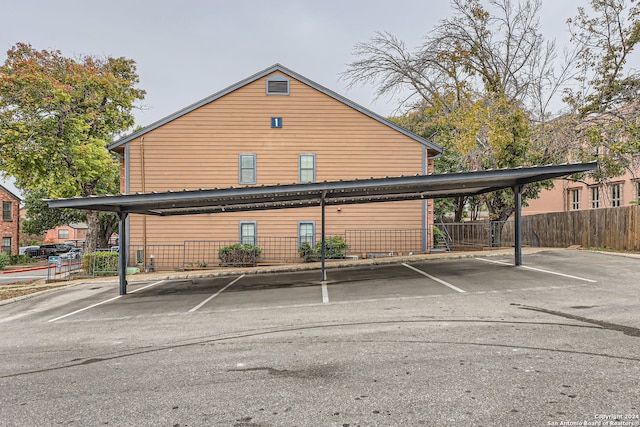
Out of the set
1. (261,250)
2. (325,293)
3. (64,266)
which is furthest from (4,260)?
(325,293)

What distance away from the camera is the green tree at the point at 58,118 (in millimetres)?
19344

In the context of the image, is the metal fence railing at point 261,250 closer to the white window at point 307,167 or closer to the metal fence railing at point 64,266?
the metal fence railing at point 64,266

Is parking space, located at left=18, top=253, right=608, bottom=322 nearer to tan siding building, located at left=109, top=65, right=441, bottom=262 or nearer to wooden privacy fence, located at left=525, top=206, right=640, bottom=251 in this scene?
wooden privacy fence, located at left=525, top=206, right=640, bottom=251

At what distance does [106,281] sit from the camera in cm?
1495

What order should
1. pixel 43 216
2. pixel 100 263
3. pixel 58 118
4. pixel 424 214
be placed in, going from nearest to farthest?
pixel 100 263 < pixel 424 214 < pixel 58 118 < pixel 43 216

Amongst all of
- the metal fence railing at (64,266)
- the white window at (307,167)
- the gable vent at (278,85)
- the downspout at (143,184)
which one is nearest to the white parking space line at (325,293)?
the white window at (307,167)

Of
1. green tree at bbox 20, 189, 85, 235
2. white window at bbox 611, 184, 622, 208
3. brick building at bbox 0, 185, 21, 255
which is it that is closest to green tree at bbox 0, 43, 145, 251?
brick building at bbox 0, 185, 21, 255

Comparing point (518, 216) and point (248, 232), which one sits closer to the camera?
point (518, 216)

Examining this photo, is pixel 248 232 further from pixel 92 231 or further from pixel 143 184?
pixel 92 231

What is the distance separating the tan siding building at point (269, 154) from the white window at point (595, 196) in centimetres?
1594

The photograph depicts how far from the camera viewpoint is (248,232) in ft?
60.5

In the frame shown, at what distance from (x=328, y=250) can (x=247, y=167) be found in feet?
18.2

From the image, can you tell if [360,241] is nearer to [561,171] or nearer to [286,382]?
[561,171]

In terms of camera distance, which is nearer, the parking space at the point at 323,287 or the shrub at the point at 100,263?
the parking space at the point at 323,287
